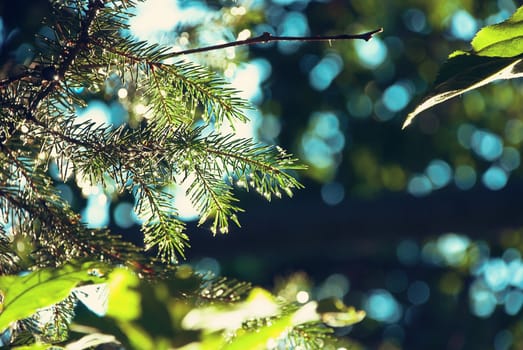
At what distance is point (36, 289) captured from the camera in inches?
21.8

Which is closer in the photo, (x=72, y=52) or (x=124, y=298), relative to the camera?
(x=124, y=298)

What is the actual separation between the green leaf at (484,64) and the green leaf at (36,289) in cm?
36

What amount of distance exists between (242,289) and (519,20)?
432 millimetres

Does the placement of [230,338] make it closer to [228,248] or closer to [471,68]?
[471,68]

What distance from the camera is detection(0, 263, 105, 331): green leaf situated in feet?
1.78

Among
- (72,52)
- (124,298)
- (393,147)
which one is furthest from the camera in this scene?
(393,147)

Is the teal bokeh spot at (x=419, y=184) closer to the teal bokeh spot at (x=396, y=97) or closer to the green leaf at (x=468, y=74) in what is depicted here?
the teal bokeh spot at (x=396, y=97)

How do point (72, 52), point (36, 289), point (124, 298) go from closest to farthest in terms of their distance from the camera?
1. point (124, 298)
2. point (36, 289)
3. point (72, 52)

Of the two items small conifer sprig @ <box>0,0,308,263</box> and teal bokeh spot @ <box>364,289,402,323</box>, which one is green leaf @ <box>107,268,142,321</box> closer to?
small conifer sprig @ <box>0,0,308,263</box>

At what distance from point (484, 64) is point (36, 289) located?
485 millimetres

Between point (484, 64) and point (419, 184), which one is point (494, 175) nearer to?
→ point (419, 184)

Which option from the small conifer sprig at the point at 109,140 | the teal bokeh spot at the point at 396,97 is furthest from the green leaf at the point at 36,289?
the teal bokeh spot at the point at 396,97

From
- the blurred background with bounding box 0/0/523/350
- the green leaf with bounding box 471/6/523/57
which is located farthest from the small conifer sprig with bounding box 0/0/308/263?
the blurred background with bounding box 0/0/523/350

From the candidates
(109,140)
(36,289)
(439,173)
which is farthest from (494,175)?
(36,289)
